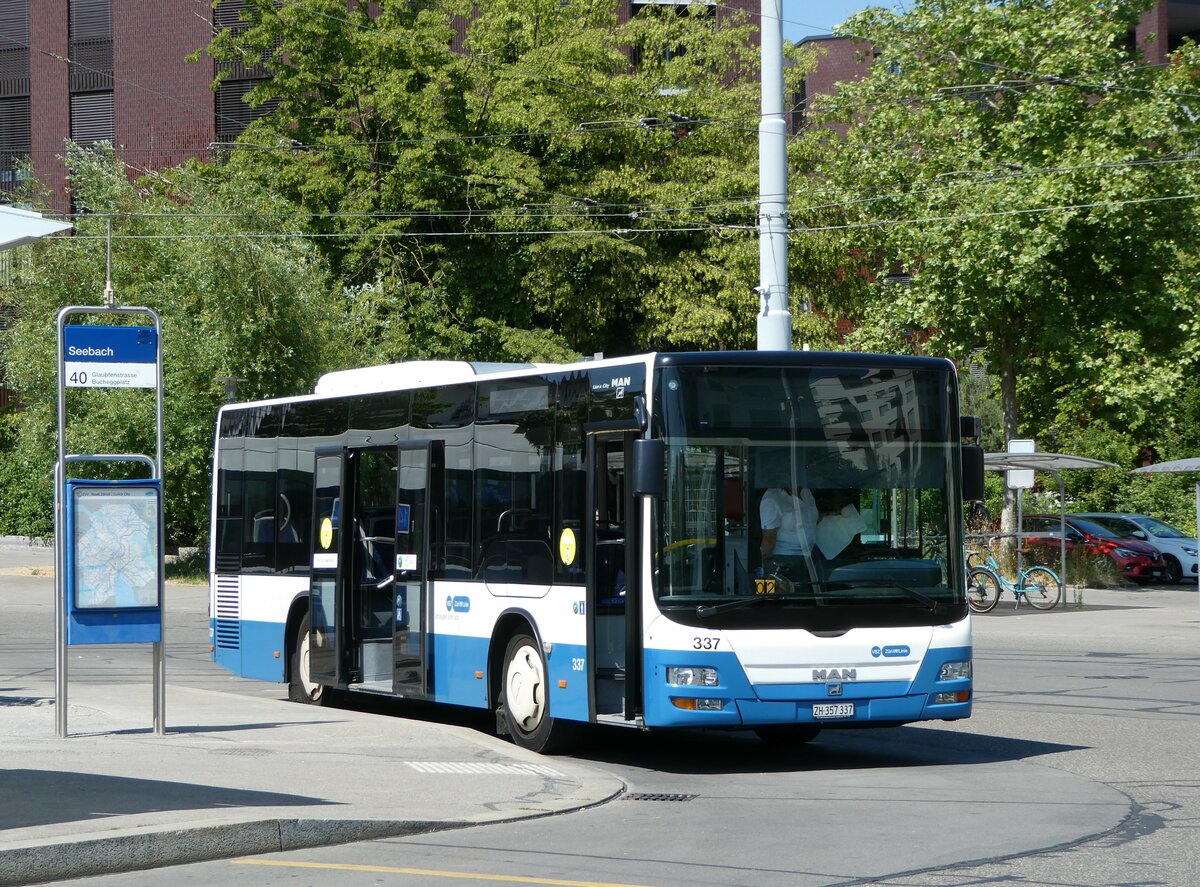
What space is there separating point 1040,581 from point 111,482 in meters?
21.8

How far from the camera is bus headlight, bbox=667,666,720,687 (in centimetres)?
1080

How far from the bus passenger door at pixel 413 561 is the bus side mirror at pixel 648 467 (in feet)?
10.8

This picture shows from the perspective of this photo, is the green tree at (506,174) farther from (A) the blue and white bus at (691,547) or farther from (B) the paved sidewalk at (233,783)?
(B) the paved sidewalk at (233,783)

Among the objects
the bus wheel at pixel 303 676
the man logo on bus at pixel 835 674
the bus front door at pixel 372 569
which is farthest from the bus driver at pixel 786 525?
the bus wheel at pixel 303 676

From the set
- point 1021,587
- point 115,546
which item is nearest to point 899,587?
point 115,546

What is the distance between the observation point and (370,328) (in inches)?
1571

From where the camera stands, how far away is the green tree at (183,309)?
35.9 m

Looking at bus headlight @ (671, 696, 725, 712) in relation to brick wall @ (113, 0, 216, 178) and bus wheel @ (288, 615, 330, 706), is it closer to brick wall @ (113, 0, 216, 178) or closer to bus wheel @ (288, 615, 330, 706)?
bus wheel @ (288, 615, 330, 706)

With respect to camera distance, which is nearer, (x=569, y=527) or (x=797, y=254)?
(x=569, y=527)

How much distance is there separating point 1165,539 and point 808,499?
99.6ft

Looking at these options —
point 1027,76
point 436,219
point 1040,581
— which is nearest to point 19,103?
→ point 436,219

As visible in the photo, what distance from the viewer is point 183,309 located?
36.7m

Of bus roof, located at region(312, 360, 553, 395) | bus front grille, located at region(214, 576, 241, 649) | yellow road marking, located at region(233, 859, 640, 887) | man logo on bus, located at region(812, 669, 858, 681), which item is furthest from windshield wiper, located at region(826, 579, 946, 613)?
bus front grille, located at region(214, 576, 241, 649)

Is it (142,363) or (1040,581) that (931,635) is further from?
(1040,581)
